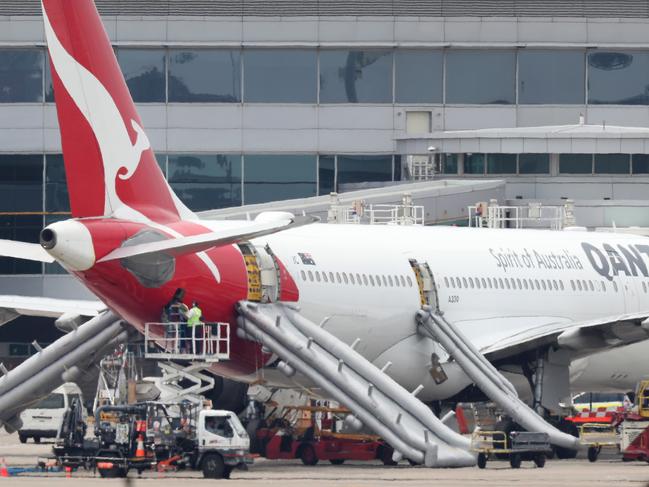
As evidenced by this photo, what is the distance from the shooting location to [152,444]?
124 ft

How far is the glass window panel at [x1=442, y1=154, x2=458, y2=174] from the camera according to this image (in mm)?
67250

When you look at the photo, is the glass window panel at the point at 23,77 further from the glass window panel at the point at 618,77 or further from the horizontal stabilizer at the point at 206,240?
the horizontal stabilizer at the point at 206,240

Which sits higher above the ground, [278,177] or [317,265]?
[278,177]

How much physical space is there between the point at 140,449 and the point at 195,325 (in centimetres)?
274

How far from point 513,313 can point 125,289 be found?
559 inches

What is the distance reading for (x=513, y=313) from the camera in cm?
4769

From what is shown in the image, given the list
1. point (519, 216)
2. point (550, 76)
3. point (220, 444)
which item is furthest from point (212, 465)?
point (550, 76)

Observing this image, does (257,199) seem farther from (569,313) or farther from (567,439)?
(567,439)

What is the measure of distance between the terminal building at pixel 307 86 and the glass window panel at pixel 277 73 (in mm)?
56

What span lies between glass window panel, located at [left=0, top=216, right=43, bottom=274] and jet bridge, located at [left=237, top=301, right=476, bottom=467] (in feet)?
112

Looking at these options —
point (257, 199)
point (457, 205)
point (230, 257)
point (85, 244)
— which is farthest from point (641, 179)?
point (85, 244)

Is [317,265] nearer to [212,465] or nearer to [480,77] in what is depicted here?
[212,465]

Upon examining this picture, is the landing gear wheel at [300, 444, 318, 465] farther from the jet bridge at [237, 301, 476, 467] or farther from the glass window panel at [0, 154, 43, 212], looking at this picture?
the glass window panel at [0, 154, 43, 212]

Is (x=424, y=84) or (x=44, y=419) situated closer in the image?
(x=44, y=419)
